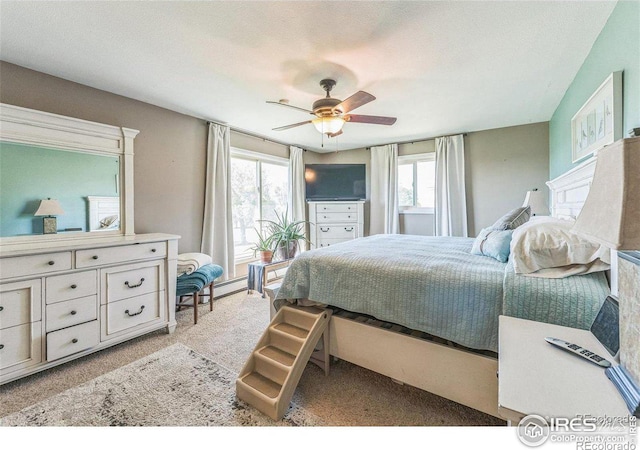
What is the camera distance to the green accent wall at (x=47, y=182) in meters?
1.98

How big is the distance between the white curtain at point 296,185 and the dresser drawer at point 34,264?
3139mm

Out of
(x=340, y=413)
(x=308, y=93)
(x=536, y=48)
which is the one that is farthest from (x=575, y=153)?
(x=340, y=413)

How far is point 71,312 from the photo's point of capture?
1.93 m

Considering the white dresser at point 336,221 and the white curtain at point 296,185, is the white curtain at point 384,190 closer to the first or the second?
the white dresser at point 336,221

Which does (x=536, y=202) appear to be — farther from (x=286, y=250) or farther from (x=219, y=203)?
(x=219, y=203)

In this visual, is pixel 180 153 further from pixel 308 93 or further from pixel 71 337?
pixel 71 337

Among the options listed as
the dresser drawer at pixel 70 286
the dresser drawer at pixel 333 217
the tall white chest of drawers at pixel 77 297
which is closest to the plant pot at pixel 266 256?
the tall white chest of drawers at pixel 77 297

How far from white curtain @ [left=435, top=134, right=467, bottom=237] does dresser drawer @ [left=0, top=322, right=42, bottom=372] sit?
4538 millimetres

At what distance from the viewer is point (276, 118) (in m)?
3.27

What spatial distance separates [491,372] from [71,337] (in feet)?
9.10

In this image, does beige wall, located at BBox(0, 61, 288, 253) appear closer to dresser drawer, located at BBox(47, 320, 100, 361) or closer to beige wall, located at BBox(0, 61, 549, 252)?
beige wall, located at BBox(0, 61, 549, 252)

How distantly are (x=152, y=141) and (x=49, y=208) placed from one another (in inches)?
43.7

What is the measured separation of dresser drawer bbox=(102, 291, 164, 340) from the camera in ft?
6.93

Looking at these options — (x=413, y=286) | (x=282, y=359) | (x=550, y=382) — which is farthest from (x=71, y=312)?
(x=550, y=382)
